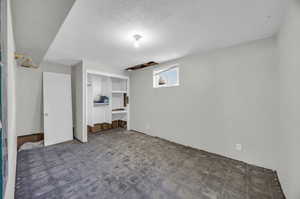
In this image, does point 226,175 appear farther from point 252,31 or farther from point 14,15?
point 14,15

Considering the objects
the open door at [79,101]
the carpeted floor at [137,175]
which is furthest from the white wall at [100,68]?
the carpeted floor at [137,175]

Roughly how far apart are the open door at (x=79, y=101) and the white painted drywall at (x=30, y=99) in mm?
779

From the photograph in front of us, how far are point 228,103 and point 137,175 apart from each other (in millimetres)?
2145

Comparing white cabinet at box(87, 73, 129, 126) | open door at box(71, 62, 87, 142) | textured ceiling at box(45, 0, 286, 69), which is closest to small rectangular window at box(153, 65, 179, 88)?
textured ceiling at box(45, 0, 286, 69)

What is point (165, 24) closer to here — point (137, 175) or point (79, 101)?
point (137, 175)

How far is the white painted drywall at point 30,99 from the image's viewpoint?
3297 millimetres

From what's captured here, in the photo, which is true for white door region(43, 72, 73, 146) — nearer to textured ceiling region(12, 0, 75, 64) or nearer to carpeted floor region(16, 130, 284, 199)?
carpeted floor region(16, 130, 284, 199)

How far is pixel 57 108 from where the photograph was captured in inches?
139

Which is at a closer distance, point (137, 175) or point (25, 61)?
point (137, 175)

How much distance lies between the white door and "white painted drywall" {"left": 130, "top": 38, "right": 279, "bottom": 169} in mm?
2712

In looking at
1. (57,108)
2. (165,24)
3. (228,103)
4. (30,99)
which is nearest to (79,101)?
(57,108)

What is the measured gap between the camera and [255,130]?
222 centimetres

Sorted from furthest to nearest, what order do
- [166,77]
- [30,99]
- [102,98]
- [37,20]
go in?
[102,98]
[166,77]
[30,99]
[37,20]

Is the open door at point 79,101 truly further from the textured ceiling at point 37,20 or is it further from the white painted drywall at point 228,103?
the white painted drywall at point 228,103
